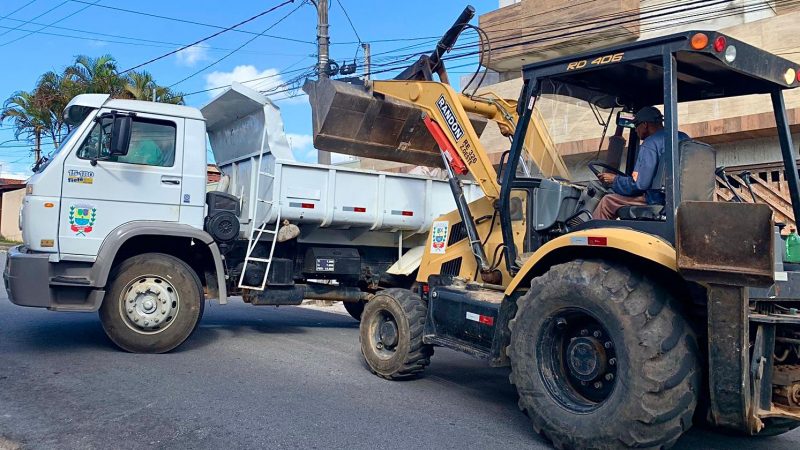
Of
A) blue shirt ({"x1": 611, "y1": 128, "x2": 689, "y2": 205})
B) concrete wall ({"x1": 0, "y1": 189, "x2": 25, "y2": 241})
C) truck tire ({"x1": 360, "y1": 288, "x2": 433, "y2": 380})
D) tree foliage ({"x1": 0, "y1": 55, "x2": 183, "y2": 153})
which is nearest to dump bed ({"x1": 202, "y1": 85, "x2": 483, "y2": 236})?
truck tire ({"x1": 360, "y1": 288, "x2": 433, "y2": 380})

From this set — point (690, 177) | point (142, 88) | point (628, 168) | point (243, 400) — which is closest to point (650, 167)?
point (690, 177)

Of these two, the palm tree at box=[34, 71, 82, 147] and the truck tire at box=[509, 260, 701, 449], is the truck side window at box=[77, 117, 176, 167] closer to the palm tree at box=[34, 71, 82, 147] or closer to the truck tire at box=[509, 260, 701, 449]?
the truck tire at box=[509, 260, 701, 449]

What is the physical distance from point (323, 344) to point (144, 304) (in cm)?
234

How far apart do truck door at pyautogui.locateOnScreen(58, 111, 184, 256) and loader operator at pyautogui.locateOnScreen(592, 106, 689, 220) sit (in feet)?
15.8

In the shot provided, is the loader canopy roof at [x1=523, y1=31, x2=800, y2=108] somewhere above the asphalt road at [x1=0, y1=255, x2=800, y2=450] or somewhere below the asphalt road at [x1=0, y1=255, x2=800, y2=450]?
above

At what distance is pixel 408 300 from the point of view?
6.43 metres

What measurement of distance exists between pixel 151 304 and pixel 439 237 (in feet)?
10.6

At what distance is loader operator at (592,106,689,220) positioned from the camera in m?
4.60

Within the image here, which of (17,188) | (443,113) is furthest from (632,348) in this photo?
(17,188)

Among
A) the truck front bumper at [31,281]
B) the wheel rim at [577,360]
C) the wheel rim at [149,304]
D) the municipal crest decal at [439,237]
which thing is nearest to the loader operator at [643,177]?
the wheel rim at [577,360]

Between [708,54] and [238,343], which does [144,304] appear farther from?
[708,54]

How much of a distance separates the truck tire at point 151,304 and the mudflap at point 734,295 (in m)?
5.42

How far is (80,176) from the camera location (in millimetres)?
7094

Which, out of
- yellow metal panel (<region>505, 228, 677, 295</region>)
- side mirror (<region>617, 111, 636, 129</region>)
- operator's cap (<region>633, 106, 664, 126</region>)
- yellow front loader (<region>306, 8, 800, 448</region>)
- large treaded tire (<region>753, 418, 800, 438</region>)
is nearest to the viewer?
yellow front loader (<region>306, 8, 800, 448</region>)
